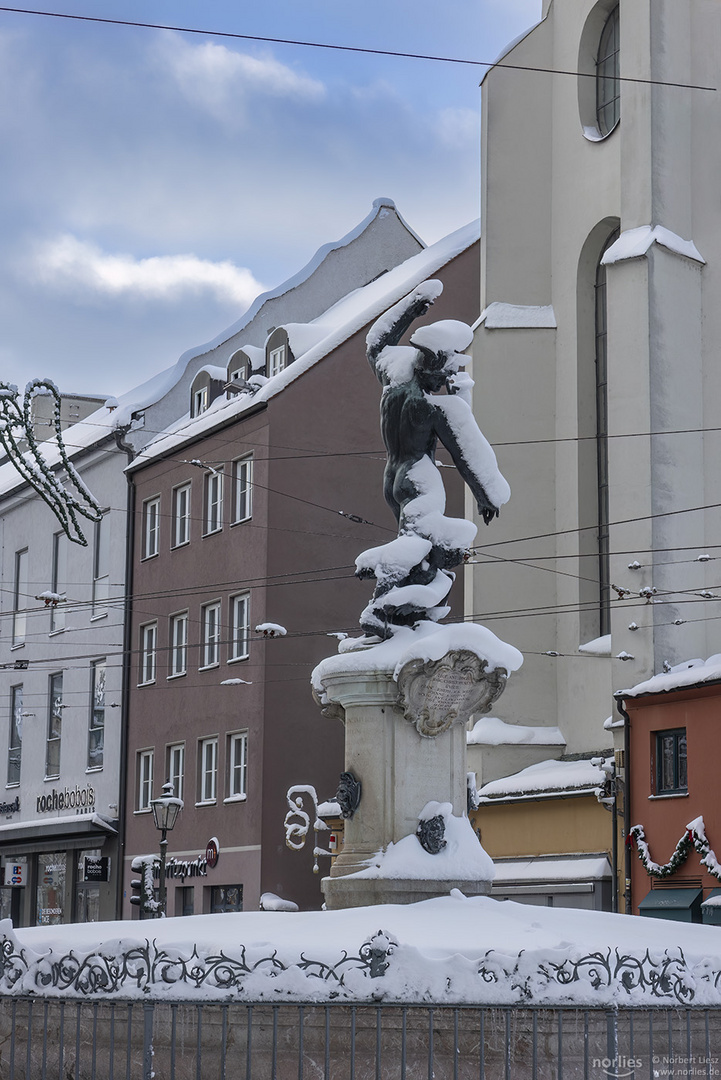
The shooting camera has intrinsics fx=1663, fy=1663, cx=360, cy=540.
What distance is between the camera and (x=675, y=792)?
26.5m

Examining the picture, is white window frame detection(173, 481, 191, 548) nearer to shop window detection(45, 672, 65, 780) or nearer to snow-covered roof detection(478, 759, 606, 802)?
shop window detection(45, 672, 65, 780)

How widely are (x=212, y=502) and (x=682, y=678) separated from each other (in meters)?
14.0

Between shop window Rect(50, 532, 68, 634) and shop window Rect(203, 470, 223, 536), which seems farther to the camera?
shop window Rect(50, 532, 68, 634)

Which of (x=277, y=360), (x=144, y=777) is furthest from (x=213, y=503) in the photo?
(x=144, y=777)

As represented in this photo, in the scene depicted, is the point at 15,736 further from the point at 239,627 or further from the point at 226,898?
the point at 226,898

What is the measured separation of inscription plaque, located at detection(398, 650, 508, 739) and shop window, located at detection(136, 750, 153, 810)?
27921mm

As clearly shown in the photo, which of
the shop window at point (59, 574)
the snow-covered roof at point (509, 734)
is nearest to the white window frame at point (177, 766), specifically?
the shop window at point (59, 574)

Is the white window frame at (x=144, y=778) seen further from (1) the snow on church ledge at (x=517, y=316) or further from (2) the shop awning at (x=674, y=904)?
(2) the shop awning at (x=674, y=904)

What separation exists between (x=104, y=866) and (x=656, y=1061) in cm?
3173

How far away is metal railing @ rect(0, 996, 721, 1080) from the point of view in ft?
25.2

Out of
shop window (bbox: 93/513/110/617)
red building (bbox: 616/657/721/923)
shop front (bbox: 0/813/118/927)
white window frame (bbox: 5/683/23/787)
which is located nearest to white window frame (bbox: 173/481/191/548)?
shop window (bbox: 93/513/110/617)

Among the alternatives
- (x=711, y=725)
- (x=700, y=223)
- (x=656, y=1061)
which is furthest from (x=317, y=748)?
(x=656, y=1061)

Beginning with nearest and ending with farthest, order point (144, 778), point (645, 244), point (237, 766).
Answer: point (645, 244)
point (237, 766)
point (144, 778)

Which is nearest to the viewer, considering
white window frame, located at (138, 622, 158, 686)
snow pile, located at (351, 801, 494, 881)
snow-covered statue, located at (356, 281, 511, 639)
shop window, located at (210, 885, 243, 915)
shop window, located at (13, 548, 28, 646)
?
snow pile, located at (351, 801, 494, 881)
